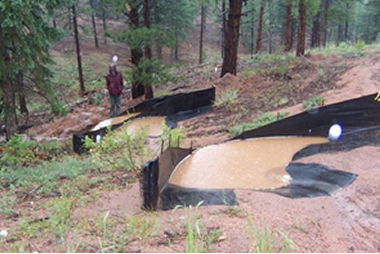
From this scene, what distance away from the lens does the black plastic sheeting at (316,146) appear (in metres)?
3.85

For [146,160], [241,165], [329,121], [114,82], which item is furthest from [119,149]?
[114,82]

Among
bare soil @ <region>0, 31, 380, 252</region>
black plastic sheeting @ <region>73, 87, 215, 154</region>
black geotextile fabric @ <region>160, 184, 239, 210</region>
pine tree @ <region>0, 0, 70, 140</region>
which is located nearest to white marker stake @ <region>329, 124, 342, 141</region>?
bare soil @ <region>0, 31, 380, 252</region>

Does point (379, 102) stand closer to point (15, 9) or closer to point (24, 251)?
point (24, 251)

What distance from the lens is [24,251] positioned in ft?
8.50

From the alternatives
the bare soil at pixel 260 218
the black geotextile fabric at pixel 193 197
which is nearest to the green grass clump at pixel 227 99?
the bare soil at pixel 260 218

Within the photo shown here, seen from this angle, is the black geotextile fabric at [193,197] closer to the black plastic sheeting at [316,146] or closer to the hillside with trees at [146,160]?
the black plastic sheeting at [316,146]

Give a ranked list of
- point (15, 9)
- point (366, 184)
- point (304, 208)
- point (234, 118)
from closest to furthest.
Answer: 1. point (304, 208)
2. point (366, 184)
3. point (15, 9)
4. point (234, 118)

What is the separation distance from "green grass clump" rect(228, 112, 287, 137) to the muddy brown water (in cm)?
48

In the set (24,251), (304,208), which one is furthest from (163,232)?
(304,208)

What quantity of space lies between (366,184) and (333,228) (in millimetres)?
1226

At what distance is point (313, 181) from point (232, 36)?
7.62 meters

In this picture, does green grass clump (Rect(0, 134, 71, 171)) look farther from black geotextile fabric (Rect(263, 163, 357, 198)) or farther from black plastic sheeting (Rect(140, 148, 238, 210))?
black geotextile fabric (Rect(263, 163, 357, 198))

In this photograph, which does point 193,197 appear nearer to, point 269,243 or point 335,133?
point 269,243

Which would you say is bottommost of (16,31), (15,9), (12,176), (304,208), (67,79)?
(67,79)
